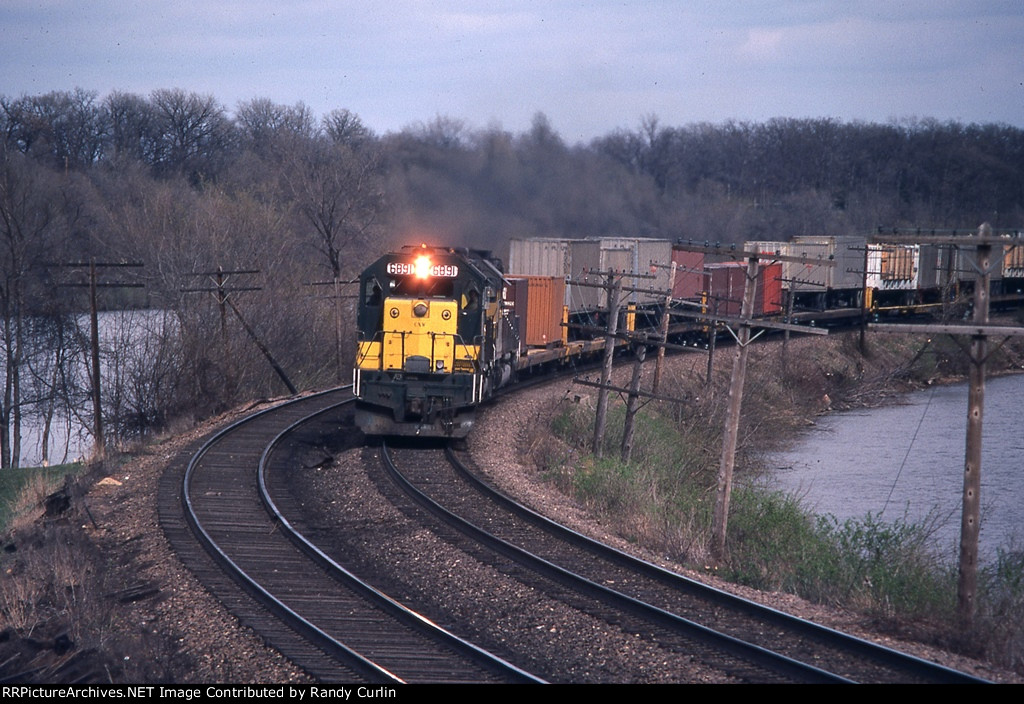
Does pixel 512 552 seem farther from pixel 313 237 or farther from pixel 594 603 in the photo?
pixel 313 237

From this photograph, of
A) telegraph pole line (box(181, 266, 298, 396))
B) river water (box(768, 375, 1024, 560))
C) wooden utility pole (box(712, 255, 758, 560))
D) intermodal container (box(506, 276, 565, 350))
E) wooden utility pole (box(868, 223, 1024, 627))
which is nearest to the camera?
wooden utility pole (box(868, 223, 1024, 627))

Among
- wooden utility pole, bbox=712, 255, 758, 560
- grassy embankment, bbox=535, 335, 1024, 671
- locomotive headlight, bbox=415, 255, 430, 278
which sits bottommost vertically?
grassy embankment, bbox=535, 335, 1024, 671

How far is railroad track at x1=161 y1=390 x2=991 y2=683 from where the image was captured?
8.23 metres

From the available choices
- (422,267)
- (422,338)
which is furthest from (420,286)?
(422,338)

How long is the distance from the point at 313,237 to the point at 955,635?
41.8 meters

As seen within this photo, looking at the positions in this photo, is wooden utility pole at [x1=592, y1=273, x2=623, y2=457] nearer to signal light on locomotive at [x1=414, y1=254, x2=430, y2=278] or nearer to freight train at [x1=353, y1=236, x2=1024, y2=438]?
freight train at [x1=353, y1=236, x2=1024, y2=438]

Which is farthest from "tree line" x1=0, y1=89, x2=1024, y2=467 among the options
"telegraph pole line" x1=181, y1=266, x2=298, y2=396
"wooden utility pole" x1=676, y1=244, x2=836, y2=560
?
"wooden utility pole" x1=676, y1=244, x2=836, y2=560

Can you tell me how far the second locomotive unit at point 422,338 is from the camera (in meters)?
17.0

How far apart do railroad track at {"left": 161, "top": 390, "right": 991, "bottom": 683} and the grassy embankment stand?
64.2 inches

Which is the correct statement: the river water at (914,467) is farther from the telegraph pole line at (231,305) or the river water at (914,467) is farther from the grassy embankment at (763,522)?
the telegraph pole line at (231,305)

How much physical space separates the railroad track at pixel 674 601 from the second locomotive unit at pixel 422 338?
6.65ft

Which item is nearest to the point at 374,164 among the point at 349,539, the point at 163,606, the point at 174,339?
the point at 174,339

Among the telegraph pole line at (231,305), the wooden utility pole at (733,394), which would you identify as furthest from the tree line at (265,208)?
the wooden utility pole at (733,394)

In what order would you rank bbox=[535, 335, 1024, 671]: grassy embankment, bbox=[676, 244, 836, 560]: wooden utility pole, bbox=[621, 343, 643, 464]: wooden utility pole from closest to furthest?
bbox=[535, 335, 1024, 671]: grassy embankment < bbox=[676, 244, 836, 560]: wooden utility pole < bbox=[621, 343, 643, 464]: wooden utility pole
